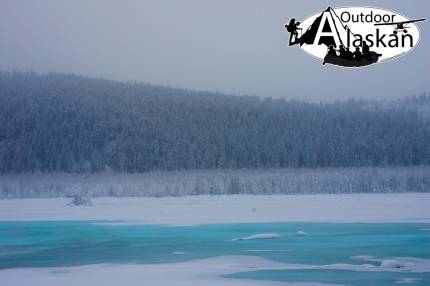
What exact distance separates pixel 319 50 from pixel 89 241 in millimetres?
5632

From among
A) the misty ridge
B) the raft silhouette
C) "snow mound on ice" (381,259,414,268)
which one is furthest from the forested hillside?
"snow mound on ice" (381,259,414,268)

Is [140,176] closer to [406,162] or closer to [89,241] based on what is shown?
[406,162]

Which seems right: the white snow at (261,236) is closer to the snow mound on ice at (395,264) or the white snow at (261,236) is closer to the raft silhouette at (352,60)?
Result: the snow mound on ice at (395,264)

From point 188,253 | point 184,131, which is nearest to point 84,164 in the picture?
point 184,131

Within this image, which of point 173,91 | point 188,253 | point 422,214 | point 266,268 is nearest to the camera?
point 266,268

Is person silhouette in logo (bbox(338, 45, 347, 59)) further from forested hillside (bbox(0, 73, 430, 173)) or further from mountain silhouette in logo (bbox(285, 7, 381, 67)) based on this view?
forested hillside (bbox(0, 73, 430, 173))

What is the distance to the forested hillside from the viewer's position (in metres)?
33.8

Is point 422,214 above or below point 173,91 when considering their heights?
below

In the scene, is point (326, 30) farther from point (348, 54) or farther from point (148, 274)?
point (148, 274)

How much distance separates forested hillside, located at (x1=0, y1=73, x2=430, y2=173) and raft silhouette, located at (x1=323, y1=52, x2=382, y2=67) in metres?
18.9

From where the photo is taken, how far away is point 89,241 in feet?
34.9

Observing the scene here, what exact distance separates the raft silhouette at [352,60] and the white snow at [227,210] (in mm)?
3260

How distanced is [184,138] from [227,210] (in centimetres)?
2105

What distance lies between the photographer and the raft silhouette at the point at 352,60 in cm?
1223
